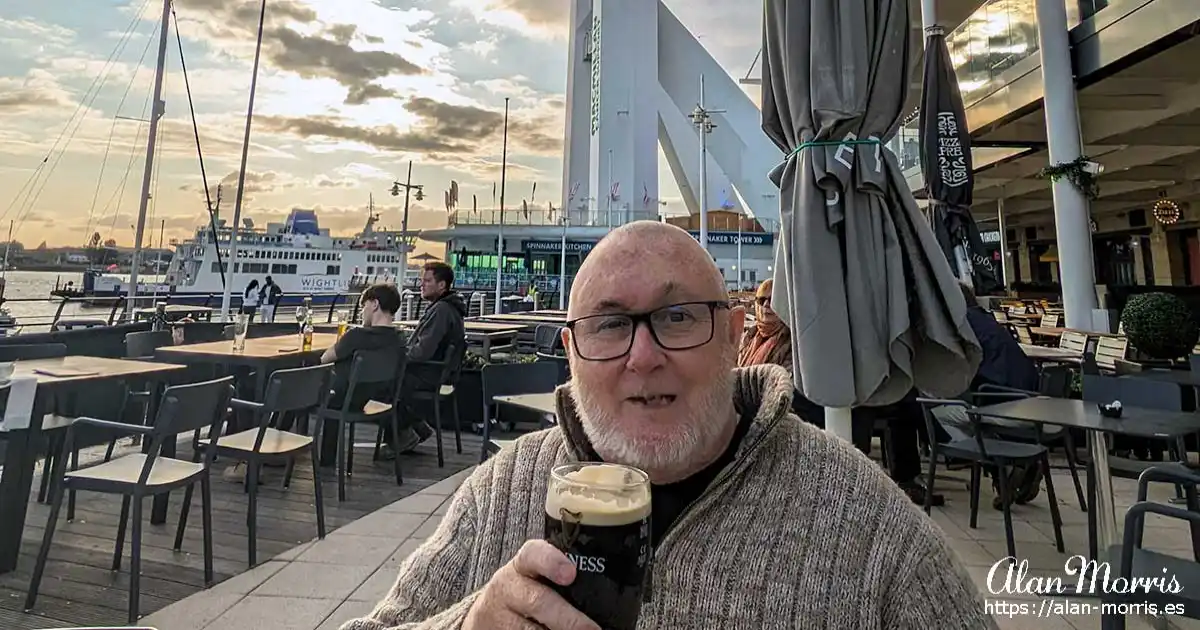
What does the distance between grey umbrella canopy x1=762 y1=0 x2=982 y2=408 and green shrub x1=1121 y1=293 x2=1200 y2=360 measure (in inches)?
202

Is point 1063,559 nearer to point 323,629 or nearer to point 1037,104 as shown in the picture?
point 323,629

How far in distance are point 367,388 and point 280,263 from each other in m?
30.6

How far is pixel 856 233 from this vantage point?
2.01 metres

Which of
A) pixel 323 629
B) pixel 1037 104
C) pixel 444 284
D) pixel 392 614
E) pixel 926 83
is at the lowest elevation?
pixel 323 629

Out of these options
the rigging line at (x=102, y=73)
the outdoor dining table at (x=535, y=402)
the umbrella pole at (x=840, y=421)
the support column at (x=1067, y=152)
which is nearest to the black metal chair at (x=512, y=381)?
the outdoor dining table at (x=535, y=402)

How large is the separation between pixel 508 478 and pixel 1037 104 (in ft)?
33.1

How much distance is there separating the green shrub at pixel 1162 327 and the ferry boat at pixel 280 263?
2437 centimetres

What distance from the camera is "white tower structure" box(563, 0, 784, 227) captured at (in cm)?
3117

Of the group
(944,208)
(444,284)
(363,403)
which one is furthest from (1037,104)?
(363,403)

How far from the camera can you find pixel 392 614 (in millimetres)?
881

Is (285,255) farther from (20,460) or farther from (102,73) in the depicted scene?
(20,460)

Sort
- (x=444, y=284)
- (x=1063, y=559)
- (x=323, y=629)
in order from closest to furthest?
1. (x=323, y=629)
2. (x=1063, y=559)
3. (x=444, y=284)

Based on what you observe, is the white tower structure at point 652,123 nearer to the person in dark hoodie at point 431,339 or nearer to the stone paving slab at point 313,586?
the person in dark hoodie at point 431,339

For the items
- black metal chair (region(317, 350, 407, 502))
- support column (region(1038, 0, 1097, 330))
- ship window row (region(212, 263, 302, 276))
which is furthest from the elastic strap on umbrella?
ship window row (region(212, 263, 302, 276))
